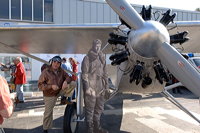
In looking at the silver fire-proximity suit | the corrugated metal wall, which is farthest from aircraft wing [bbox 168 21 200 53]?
the corrugated metal wall

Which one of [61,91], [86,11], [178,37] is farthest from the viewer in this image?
[86,11]

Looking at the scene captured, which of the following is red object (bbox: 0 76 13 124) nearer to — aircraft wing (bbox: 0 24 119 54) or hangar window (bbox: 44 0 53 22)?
aircraft wing (bbox: 0 24 119 54)

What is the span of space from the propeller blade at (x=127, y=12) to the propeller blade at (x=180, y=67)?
1.68 feet

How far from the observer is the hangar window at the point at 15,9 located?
15320 mm

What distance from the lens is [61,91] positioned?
452 centimetres

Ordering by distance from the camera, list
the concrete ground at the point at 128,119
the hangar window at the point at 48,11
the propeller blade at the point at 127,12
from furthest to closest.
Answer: the hangar window at the point at 48,11 < the concrete ground at the point at 128,119 < the propeller blade at the point at 127,12

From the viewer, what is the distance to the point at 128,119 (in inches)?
238

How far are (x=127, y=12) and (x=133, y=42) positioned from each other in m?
0.46

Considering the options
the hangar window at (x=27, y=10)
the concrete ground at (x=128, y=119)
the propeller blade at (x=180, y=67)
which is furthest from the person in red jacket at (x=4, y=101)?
the hangar window at (x=27, y=10)

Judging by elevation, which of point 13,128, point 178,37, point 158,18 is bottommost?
point 13,128

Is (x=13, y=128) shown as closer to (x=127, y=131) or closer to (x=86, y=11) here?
(x=127, y=131)

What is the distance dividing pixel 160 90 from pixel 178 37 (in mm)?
1582

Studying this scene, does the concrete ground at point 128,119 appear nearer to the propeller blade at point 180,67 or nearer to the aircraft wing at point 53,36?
the aircraft wing at point 53,36

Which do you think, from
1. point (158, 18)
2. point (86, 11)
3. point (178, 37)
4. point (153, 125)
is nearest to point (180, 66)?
point (178, 37)
